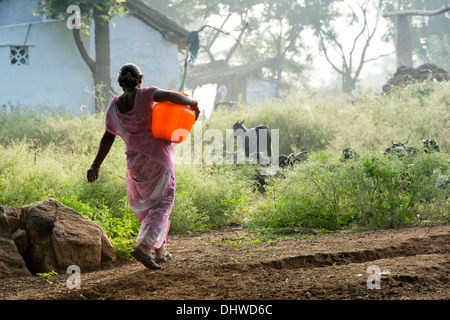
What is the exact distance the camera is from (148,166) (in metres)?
3.72

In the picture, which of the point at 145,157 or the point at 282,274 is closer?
the point at 282,274

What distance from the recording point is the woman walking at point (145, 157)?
368cm

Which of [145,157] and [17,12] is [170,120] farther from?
[17,12]

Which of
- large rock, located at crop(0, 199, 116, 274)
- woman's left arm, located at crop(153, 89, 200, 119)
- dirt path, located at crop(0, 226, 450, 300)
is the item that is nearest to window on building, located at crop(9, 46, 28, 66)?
large rock, located at crop(0, 199, 116, 274)

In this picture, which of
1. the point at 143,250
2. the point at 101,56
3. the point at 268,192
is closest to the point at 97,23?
the point at 101,56

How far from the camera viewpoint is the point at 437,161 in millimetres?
5555

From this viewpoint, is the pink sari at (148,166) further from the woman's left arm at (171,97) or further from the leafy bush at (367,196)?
the leafy bush at (367,196)

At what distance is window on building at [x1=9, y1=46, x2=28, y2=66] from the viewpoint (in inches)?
579

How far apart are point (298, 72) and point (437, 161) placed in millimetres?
26782

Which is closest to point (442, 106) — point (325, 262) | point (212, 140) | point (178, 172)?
point (212, 140)

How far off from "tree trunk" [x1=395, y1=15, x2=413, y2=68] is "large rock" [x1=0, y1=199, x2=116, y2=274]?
19.0 meters

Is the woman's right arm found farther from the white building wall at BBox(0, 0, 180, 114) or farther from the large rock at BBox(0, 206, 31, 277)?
the white building wall at BBox(0, 0, 180, 114)

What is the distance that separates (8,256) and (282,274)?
2131 millimetres
